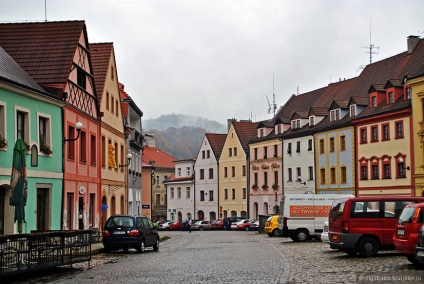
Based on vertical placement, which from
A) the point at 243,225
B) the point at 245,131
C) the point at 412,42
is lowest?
the point at 243,225

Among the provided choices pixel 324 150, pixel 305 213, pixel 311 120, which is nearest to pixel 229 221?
pixel 311 120

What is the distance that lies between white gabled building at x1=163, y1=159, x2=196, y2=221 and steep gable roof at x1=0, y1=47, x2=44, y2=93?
6782cm

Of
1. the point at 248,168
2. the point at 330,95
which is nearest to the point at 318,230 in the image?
the point at 330,95

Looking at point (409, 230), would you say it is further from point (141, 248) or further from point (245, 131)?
point (245, 131)

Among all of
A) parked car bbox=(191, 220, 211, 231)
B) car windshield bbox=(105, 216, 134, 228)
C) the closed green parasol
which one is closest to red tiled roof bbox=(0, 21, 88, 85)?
car windshield bbox=(105, 216, 134, 228)

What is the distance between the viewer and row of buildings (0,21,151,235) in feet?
92.2

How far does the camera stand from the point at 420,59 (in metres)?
Answer: 56.6

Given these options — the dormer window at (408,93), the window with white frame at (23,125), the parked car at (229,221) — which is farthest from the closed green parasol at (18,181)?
the parked car at (229,221)

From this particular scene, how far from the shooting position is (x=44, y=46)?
114 ft

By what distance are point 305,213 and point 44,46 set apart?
16139 millimetres

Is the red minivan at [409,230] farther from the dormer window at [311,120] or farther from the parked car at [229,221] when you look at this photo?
the parked car at [229,221]

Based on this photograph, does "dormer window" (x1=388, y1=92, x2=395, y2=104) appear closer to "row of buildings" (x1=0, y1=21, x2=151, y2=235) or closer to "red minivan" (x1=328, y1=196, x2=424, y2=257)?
"row of buildings" (x1=0, y1=21, x2=151, y2=235)

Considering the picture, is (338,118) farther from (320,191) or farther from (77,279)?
(77,279)

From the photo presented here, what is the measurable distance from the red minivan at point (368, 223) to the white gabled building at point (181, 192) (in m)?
75.1
